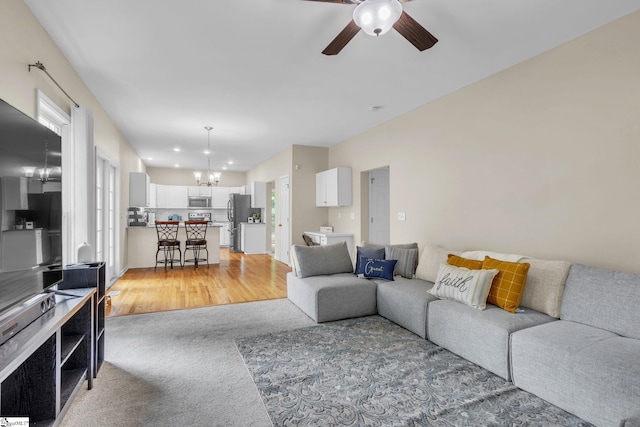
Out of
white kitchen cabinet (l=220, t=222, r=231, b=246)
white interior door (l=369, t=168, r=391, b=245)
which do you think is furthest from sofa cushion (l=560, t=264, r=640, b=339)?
white kitchen cabinet (l=220, t=222, r=231, b=246)

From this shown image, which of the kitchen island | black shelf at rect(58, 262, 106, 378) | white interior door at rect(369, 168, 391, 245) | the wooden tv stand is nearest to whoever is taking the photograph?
the wooden tv stand

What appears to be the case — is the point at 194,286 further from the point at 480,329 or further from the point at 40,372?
the point at 480,329

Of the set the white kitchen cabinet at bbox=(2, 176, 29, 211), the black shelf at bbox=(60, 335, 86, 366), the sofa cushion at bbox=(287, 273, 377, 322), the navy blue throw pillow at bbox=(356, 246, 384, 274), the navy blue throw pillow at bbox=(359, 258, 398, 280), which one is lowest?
the sofa cushion at bbox=(287, 273, 377, 322)

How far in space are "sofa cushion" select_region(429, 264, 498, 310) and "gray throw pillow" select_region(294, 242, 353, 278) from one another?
1335 millimetres

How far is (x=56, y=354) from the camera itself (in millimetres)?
1701

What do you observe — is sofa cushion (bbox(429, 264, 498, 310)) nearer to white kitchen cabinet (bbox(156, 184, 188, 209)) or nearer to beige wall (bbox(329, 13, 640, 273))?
beige wall (bbox(329, 13, 640, 273))

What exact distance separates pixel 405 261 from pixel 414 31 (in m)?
2.63

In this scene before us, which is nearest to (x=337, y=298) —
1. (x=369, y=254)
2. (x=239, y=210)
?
(x=369, y=254)

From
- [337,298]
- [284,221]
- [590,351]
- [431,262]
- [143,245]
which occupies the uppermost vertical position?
[284,221]

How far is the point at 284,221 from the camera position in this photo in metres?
7.59

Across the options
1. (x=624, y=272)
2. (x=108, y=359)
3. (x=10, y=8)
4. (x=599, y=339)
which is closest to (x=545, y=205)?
(x=624, y=272)

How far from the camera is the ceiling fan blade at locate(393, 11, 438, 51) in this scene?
2.04m

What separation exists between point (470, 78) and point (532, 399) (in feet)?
10.1

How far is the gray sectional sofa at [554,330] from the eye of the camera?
179cm
